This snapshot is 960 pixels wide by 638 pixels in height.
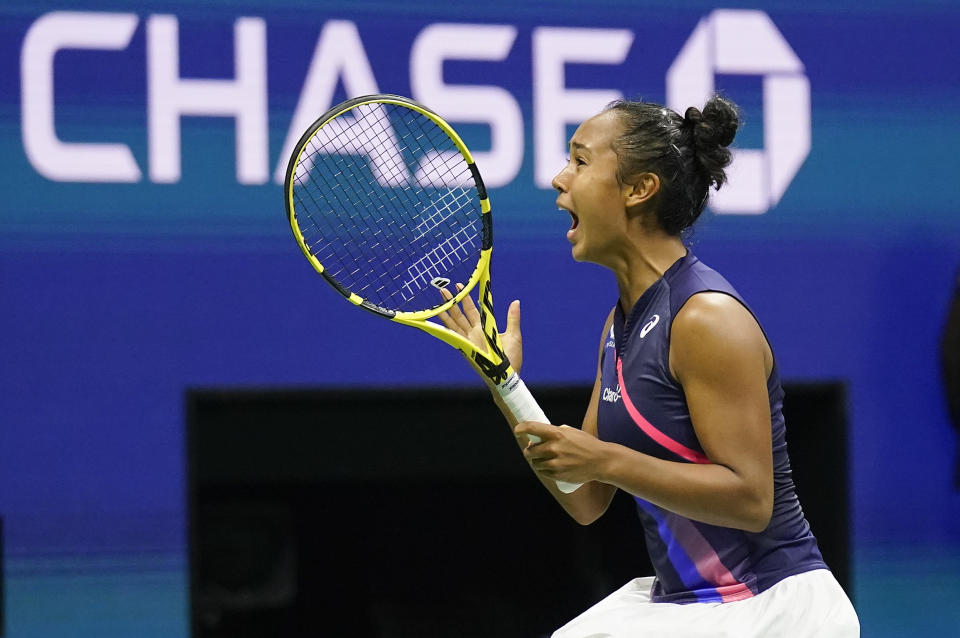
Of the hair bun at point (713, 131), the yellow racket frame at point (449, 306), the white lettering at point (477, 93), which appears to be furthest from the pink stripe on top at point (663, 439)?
the white lettering at point (477, 93)

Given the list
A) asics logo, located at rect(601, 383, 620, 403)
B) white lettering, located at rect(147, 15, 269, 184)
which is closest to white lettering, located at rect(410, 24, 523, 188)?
white lettering, located at rect(147, 15, 269, 184)

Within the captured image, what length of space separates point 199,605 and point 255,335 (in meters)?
0.84

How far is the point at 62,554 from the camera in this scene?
157 inches

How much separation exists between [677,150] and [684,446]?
0.55 metres

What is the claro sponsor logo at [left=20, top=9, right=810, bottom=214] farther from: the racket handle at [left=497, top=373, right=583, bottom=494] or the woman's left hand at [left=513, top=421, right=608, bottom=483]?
the woman's left hand at [left=513, top=421, right=608, bottom=483]

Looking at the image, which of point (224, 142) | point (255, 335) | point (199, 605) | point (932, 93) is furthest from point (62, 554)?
point (932, 93)

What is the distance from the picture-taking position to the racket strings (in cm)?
394

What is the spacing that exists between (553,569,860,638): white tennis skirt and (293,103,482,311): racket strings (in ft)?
5.03

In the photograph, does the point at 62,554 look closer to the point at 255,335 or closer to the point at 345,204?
the point at 255,335

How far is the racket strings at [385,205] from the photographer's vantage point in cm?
394

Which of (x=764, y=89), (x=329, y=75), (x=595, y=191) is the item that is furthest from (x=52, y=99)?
(x=764, y=89)

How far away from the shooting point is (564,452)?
225cm

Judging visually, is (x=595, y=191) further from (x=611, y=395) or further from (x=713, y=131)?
(x=611, y=395)

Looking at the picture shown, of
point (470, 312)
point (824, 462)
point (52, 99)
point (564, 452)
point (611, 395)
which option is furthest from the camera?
point (824, 462)
